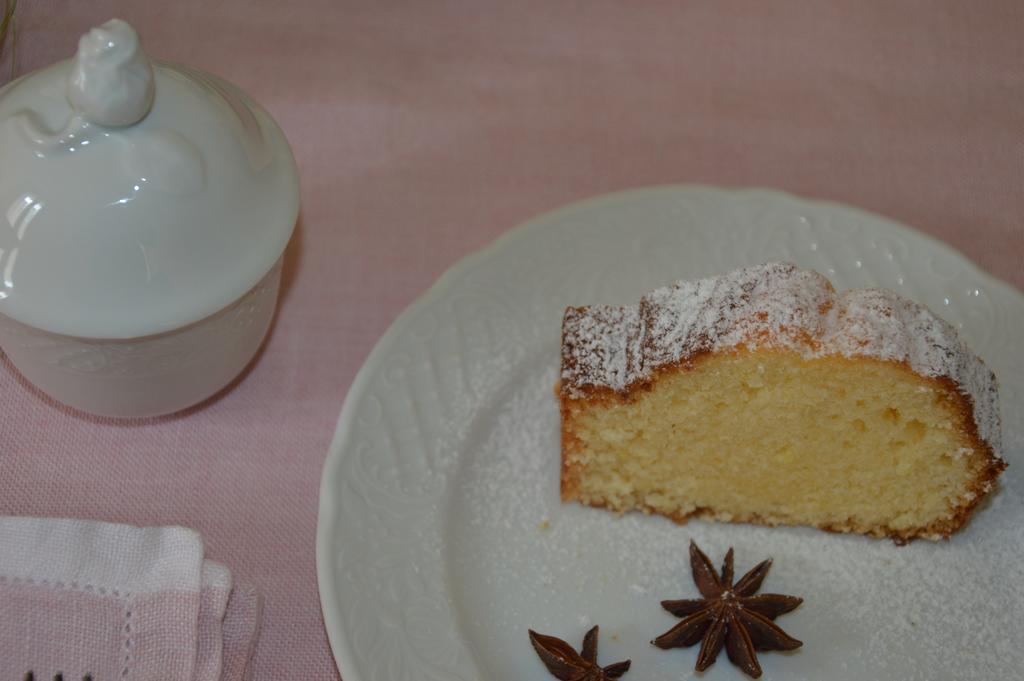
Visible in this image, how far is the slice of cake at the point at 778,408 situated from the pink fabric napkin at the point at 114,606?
2.60ft

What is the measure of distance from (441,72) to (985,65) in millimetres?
1642

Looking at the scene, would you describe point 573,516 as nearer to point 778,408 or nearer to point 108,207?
point 778,408

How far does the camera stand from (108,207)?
1.84 meters

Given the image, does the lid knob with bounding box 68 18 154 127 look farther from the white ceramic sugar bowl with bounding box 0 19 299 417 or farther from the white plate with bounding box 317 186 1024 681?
the white plate with bounding box 317 186 1024 681

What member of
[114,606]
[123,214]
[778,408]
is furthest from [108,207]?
[778,408]

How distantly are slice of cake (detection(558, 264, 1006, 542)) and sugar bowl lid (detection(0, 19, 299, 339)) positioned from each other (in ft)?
2.73

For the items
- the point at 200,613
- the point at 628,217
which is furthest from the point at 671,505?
the point at 200,613

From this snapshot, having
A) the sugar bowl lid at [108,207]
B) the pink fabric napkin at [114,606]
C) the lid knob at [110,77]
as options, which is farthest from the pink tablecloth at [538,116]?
the lid knob at [110,77]

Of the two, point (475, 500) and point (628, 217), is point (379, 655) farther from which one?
point (628, 217)

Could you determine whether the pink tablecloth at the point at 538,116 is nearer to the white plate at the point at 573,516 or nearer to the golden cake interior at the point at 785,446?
the white plate at the point at 573,516

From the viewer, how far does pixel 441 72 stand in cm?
302

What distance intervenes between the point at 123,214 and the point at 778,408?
1.37 meters

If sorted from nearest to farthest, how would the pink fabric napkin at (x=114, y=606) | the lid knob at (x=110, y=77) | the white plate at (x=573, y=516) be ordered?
1. the lid knob at (x=110, y=77)
2. the pink fabric napkin at (x=114, y=606)
3. the white plate at (x=573, y=516)

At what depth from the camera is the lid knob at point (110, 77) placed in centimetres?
173
